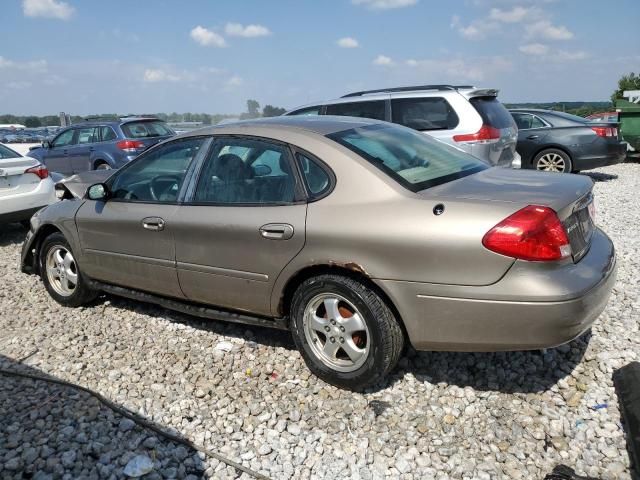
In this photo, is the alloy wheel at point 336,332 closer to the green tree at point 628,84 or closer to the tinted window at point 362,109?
the tinted window at point 362,109

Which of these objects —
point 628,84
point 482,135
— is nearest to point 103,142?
point 482,135

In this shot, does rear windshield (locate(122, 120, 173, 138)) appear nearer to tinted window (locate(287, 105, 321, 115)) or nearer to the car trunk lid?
tinted window (locate(287, 105, 321, 115))

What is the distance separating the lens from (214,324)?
4320 millimetres

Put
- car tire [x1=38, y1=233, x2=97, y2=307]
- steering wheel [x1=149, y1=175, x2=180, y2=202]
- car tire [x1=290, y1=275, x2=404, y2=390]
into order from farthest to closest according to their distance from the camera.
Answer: car tire [x1=38, y1=233, x2=97, y2=307], steering wheel [x1=149, y1=175, x2=180, y2=202], car tire [x1=290, y1=275, x2=404, y2=390]

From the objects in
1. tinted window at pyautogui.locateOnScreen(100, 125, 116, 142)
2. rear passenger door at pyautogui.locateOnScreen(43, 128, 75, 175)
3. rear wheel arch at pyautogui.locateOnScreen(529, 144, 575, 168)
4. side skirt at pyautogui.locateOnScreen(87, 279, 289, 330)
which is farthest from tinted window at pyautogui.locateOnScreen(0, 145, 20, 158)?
rear wheel arch at pyautogui.locateOnScreen(529, 144, 575, 168)

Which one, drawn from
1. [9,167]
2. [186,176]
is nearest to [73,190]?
[186,176]

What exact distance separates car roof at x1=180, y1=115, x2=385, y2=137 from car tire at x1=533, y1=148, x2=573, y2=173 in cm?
818

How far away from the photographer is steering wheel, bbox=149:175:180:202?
13.0 feet

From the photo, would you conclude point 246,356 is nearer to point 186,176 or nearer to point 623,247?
point 186,176

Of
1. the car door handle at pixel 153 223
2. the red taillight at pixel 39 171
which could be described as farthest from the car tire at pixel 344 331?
the red taillight at pixel 39 171

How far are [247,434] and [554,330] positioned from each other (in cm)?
171

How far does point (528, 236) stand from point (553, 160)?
923 centimetres

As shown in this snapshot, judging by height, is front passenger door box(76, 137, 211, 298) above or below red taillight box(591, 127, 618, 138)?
below

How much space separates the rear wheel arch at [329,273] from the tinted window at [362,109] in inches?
191
